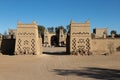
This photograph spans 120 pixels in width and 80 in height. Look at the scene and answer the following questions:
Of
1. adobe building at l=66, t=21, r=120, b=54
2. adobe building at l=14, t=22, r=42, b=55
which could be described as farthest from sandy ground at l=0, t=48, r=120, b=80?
adobe building at l=14, t=22, r=42, b=55

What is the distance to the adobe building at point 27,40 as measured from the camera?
106 ft

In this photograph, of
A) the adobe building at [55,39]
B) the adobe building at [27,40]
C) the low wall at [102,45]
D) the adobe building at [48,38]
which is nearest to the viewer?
the adobe building at [27,40]

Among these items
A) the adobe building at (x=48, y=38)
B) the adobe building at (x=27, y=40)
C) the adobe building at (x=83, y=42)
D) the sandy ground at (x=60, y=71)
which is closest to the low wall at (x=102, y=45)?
the adobe building at (x=83, y=42)

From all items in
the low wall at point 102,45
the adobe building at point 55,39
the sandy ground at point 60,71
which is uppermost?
the adobe building at point 55,39

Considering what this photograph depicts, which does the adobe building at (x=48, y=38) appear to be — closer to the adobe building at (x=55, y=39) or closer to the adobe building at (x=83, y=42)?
the adobe building at (x=55, y=39)

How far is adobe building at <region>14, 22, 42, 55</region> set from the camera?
32312 mm

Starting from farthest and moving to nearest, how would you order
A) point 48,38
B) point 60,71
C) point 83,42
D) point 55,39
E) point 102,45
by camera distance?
1. point 55,39
2. point 48,38
3. point 102,45
4. point 83,42
5. point 60,71

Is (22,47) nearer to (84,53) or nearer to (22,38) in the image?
(22,38)

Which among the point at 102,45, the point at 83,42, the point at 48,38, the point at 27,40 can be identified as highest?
the point at 48,38

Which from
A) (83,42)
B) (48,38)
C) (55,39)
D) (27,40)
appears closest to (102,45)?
(83,42)

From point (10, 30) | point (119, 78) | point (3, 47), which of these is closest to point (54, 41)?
point (10, 30)

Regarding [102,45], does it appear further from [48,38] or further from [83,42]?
[48,38]

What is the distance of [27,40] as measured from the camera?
107 ft

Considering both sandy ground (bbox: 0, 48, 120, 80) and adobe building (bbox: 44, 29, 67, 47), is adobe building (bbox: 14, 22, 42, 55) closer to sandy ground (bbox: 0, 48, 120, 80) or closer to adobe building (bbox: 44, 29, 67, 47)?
sandy ground (bbox: 0, 48, 120, 80)
